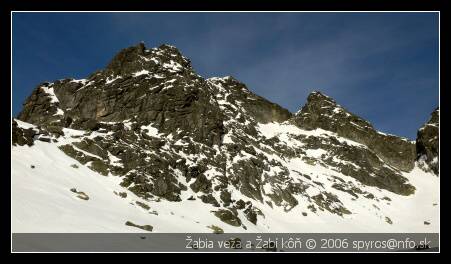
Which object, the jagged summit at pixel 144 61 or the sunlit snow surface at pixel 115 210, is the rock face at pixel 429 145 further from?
the jagged summit at pixel 144 61

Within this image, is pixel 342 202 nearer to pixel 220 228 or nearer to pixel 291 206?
pixel 291 206

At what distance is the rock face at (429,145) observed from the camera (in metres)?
106

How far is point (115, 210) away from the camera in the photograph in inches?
1516

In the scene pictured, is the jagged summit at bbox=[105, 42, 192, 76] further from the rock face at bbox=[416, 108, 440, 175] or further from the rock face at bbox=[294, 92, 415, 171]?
the rock face at bbox=[416, 108, 440, 175]

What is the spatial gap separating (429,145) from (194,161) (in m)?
72.7

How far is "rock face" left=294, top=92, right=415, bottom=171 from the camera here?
115250mm

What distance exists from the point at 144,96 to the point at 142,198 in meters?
36.1

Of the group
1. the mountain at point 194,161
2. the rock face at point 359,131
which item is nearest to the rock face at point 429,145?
the mountain at point 194,161

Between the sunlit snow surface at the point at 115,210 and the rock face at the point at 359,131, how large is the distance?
29358 mm

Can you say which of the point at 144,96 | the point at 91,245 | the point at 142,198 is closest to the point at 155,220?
the point at 142,198

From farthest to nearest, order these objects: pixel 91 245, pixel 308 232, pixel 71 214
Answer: pixel 308 232, pixel 71 214, pixel 91 245

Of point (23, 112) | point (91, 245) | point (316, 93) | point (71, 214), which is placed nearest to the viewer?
point (91, 245)

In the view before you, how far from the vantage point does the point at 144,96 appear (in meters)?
80.4

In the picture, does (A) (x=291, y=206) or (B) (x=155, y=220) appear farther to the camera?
(A) (x=291, y=206)
